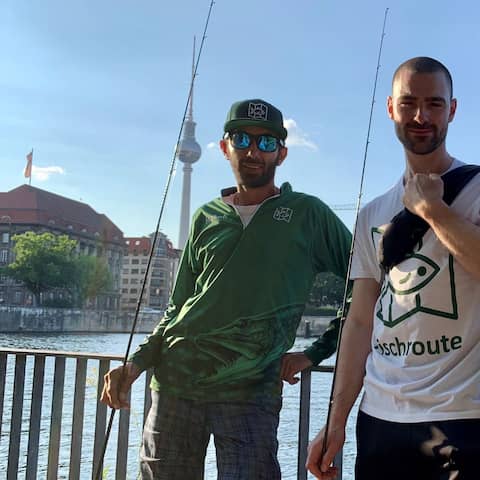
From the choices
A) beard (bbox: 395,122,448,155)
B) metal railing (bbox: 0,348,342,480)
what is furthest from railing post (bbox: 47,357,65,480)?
beard (bbox: 395,122,448,155)

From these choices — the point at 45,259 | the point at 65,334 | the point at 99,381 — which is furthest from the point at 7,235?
the point at 99,381

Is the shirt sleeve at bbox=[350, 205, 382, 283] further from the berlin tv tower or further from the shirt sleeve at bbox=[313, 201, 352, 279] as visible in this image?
the berlin tv tower

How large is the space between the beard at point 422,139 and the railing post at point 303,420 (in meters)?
1.31

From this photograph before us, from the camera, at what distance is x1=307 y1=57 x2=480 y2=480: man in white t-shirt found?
5.02 ft

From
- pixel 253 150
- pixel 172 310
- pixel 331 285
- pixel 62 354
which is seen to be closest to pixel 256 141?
pixel 253 150

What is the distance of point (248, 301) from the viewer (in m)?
2.37

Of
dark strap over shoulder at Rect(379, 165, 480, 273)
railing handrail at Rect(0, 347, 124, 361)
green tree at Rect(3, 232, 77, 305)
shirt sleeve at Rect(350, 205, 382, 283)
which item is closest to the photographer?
dark strap over shoulder at Rect(379, 165, 480, 273)

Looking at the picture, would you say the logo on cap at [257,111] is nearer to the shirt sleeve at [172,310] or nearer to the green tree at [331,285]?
the shirt sleeve at [172,310]

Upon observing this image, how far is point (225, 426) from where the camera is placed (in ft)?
7.63

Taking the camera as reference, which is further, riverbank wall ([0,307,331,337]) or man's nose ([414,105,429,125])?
riverbank wall ([0,307,331,337])

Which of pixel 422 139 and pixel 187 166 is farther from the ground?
pixel 187 166

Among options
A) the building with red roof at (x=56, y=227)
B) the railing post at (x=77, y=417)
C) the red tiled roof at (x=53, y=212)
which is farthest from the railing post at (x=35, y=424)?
the red tiled roof at (x=53, y=212)

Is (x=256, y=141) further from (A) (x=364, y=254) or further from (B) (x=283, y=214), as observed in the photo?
(A) (x=364, y=254)

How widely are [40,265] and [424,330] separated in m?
67.6
